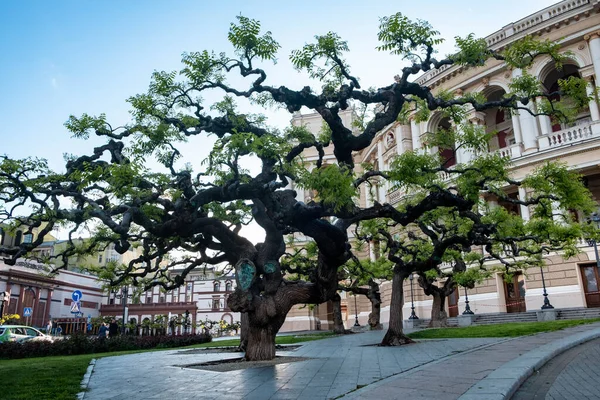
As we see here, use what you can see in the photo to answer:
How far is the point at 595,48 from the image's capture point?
1101 inches

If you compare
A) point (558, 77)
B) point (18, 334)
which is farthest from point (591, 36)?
point (18, 334)

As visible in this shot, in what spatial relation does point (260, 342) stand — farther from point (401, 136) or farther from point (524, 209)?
point (401, 136)

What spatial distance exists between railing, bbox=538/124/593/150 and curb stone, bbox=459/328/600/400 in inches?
773

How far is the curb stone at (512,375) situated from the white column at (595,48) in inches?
877

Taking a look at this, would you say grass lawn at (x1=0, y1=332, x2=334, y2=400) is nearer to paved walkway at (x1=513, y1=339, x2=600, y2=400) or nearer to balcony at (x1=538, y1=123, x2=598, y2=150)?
paved walkway at (x1=513, y1=339, x2=600, y2=400)

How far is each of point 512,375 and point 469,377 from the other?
0.62m

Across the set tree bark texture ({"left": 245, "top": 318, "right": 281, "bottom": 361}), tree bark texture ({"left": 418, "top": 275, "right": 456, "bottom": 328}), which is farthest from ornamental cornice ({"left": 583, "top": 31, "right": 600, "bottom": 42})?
tree bark texture ({"left": 245, "top": 318, "right": 281, "bottom": 361})

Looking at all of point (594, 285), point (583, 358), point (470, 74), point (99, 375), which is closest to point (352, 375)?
point (583, 358)

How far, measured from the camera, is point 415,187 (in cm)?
1291

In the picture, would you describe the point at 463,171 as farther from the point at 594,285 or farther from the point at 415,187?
the point at 594,285

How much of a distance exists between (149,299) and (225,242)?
217 feet

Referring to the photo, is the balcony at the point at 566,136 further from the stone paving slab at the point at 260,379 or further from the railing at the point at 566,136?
the stone paving slab at the point at 260,379

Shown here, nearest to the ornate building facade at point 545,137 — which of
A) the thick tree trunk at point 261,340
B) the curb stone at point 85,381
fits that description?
the thick tree trunk at point 261,340

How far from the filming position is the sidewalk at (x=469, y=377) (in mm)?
6148
